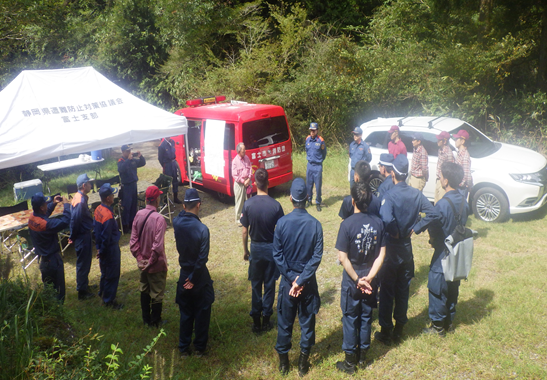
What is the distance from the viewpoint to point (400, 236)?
4.38 metres

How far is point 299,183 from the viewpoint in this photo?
4.07 meters

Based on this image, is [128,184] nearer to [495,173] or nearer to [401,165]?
[401,165]

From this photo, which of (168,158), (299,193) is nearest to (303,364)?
(299,193)

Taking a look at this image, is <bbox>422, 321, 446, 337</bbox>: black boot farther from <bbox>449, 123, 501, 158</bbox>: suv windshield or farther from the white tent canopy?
the white tent canopy

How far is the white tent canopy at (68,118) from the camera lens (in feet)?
22.7

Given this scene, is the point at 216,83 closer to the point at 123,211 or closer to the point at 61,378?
the point at 123,211

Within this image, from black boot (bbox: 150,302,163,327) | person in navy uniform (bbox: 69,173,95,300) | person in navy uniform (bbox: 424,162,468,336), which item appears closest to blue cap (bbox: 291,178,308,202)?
person in navy uniform (bbox: 424,162,468,336)

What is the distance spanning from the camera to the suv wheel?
7.77 metres

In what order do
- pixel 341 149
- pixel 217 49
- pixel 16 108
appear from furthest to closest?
pixel 217 49 < pixel 341 149 < pixel 16 108

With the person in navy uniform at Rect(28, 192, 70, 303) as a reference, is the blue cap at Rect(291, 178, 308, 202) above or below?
above

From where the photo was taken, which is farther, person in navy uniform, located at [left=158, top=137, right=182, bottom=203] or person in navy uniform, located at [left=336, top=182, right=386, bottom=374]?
person in navy uniform, located at [left=158, top=137, right=182, bottom=203]

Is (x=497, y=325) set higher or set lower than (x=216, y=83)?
lower

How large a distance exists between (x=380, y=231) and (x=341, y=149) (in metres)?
10.5

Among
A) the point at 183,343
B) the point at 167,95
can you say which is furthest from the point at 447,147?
the point at 167,95
